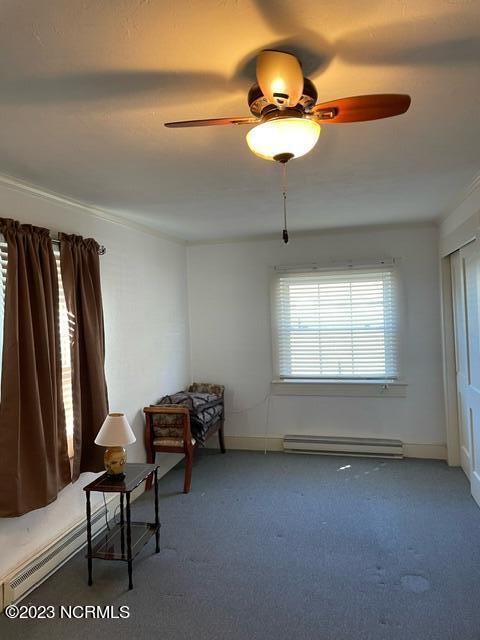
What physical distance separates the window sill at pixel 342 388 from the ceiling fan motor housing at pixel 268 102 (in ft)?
11.4

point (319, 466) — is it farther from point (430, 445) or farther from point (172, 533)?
point (172, 533)

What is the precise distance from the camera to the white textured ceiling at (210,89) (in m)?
1.20

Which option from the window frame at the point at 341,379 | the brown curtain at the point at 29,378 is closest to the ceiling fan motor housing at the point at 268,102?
the brown curtain at the point at 29,378

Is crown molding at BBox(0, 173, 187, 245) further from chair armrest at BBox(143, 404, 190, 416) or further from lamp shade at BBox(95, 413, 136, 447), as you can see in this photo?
chair armrest at BBox(143, 404, 190, 416)

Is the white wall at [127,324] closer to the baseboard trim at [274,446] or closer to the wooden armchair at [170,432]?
the wooden armchair at [170,432]

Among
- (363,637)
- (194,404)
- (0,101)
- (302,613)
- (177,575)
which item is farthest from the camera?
(194,404)

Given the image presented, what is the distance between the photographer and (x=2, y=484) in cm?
229

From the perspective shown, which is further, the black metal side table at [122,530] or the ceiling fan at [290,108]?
the black metal side table at [122,530]

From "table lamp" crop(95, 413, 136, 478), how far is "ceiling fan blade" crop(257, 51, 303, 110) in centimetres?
202

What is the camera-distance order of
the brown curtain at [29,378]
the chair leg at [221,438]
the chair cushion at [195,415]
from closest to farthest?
the brown curtain at [29,378] → the chair cushion at [195,415] → the chair leg at [221,438]

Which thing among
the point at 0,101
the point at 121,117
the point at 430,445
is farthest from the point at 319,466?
the point at 0,101

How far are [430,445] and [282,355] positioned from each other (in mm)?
1784

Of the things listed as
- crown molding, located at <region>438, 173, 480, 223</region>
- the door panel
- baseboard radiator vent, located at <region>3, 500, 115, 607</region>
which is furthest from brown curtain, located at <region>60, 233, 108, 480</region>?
the door panel

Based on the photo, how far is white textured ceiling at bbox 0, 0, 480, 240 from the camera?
3.93 ft
